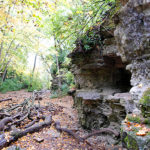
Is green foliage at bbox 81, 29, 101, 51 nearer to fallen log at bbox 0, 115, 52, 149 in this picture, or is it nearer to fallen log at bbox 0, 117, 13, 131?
fallen log at bbox 0, 115, 52, 149

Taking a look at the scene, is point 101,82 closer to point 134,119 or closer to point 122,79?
point 122,79

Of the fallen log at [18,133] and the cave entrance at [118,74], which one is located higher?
the cave entrance at [118,74]

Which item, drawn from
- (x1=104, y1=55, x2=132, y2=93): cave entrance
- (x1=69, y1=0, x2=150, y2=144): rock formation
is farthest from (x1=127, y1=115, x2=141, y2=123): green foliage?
(x1=104, y1=55, x2=132, y2=93): cave entrance

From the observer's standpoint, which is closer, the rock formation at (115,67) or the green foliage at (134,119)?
the green foliage at (134,119)

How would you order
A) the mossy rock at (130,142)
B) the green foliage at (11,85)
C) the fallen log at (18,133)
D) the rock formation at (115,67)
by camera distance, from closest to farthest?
the mossy rock at (130,142) → the rock formation at (115,67) → the fallen log at (18,133) → the green foliage at (11,85)

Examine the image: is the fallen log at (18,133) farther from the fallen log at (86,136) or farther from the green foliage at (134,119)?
the green foliage at (134,119)

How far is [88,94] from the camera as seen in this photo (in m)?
6.04

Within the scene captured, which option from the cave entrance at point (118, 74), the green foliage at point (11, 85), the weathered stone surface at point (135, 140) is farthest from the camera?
the green foliage at point (11, 85)

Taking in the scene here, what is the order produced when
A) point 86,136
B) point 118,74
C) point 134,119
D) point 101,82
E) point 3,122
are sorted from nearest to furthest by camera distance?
point 134,119 → point 86,136 → point 3,122 → point 101,82 → point 118,74

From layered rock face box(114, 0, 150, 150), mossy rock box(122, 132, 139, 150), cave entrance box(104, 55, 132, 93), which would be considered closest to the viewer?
mossy rock box(122, 132, 139, 150)

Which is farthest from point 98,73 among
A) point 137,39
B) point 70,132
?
point 137,39

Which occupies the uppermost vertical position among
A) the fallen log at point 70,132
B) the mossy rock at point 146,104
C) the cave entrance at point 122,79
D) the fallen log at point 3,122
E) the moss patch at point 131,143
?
the cave entrance at point 122,79

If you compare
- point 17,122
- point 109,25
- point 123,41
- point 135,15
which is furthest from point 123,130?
point 17,122

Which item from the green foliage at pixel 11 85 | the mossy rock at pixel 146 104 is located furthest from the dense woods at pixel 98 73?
the green foliage at pixel 11 85
